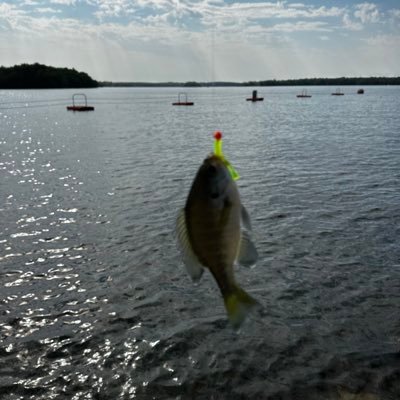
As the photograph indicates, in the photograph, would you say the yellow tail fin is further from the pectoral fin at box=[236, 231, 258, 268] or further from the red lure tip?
the red lure tip

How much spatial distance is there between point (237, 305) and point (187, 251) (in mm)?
561

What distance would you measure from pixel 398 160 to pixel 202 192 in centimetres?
3238

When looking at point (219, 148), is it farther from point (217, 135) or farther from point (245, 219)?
point (245, 219)

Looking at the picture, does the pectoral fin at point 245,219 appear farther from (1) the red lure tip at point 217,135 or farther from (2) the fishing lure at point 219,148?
(1) the red lure tip at point 217,135

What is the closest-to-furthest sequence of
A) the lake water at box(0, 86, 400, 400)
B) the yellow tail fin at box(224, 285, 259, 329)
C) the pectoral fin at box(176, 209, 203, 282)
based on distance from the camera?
the pectoral fin at box(176, 209, 203, 282), the yellow tail fin at box(224, 285, 259, 329), the lake water at box(0, 86, 400, 400)

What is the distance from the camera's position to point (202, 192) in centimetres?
249

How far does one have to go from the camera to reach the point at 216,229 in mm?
2613

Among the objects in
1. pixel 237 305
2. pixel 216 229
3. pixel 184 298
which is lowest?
pixel 184 298

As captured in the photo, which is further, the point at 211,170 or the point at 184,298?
the point at 184,298

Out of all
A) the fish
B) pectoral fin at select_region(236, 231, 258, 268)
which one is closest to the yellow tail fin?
the fish

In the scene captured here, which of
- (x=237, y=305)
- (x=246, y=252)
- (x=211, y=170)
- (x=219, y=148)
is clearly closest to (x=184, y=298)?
(x=237, y=305)

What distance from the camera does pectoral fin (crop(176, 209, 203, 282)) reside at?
2.61 meters

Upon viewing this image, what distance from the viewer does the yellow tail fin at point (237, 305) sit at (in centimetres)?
288

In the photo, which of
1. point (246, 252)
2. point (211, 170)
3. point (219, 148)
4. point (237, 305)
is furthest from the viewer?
point (237, 305)
